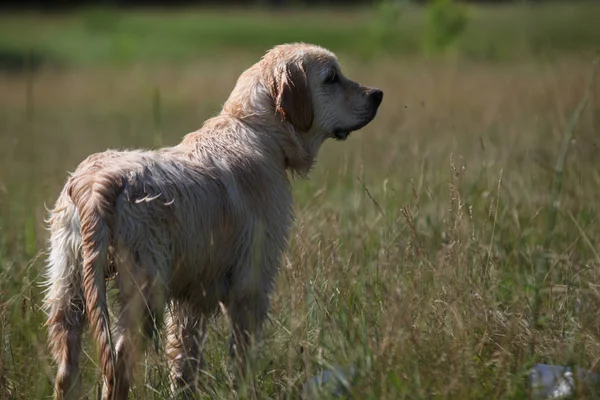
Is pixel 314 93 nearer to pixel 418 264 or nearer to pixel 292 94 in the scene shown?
pixel 292 94

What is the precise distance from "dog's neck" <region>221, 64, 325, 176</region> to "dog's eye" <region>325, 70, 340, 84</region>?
35 centimetres

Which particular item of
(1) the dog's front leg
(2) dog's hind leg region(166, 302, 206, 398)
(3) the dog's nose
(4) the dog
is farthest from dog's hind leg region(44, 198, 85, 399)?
(3) the dog's nose

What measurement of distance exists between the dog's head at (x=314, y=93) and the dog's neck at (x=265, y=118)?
3 cm

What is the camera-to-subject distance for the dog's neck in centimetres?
456

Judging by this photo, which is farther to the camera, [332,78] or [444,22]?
[444,22]

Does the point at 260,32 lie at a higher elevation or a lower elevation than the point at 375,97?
lower

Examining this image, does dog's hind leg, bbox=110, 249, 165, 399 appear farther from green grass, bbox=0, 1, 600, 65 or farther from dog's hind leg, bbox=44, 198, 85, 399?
green grass, bbox=0, 1, 600, 65

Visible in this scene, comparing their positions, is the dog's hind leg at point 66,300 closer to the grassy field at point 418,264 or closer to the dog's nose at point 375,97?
the grassy field at point 418,264

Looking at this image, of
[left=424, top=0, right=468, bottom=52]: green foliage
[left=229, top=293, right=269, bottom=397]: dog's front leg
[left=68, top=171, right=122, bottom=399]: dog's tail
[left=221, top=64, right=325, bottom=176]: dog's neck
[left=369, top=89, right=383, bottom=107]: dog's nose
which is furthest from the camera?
[left=424, top=0, right=468, bottom=52]: green foliage

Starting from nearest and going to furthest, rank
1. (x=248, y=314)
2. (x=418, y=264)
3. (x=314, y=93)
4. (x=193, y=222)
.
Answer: (x=193, y=222)
(x=248, y=314)
(x=418, y=264)
(x=314, y=93)

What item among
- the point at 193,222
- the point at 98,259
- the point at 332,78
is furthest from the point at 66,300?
the point at 332,78

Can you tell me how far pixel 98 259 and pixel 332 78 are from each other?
1.97m

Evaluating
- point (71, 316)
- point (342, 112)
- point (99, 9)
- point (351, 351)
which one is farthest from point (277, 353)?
point (99, 9)

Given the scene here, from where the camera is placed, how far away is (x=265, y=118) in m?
4.58
